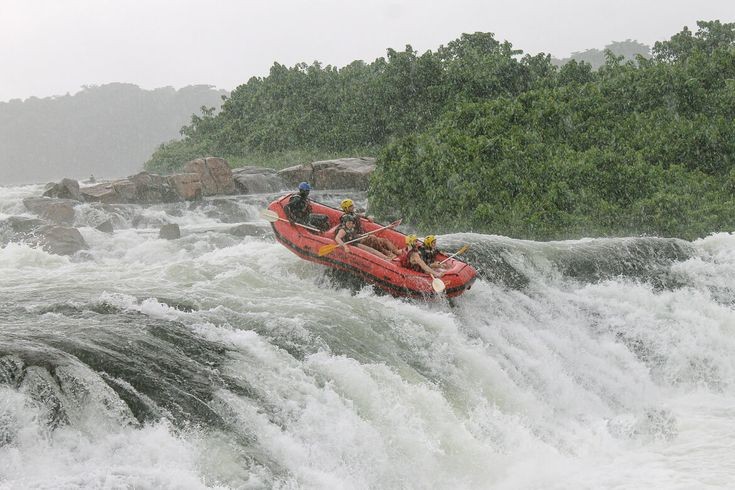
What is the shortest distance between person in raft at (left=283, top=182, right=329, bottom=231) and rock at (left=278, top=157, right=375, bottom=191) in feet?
41.5

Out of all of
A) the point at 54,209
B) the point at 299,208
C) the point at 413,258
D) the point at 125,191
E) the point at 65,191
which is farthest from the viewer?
the point at 125,191

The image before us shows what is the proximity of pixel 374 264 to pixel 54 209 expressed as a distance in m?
11.6

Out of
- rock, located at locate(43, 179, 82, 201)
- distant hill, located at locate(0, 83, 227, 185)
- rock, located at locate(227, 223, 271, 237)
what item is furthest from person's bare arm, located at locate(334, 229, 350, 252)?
distant hill, located at locate(0, 83, 227, 185)

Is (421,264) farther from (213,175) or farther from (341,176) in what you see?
(341,176)

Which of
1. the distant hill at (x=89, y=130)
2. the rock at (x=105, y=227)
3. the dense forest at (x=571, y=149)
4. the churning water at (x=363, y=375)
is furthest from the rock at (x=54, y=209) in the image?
the distant hill at (x=89, y=130)

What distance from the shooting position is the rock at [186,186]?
2269 centimetres

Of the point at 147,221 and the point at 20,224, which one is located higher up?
the point at 20,224

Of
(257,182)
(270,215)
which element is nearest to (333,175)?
(257,182)

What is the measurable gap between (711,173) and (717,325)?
9.83 meters

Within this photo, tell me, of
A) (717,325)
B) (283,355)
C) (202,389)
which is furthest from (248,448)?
(717,325)

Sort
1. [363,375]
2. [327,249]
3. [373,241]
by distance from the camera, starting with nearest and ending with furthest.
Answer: [363,375] → [327,249] → [373,241]

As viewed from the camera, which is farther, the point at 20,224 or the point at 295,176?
the point at 295,176

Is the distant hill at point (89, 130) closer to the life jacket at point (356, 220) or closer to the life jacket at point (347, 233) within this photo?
the life jacket at point (356, 220)

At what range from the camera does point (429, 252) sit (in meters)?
10.3
